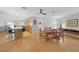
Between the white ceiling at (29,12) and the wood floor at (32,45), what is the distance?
0.44 metres

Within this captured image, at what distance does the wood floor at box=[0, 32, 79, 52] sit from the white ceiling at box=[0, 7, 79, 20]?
0.44 metres

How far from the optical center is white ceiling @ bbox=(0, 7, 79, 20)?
2578mm

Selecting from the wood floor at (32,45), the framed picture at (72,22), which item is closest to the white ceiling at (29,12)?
the framed picture at (72,22)

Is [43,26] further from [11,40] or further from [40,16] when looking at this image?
[11,40]

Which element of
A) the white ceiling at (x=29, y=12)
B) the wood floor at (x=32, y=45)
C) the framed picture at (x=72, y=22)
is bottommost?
the wood floor at (x=32, y=45)

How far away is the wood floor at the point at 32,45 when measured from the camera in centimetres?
261

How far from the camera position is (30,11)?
2.62m

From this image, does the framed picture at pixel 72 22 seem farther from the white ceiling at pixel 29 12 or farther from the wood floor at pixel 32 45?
the wood floor at pixel 32 45

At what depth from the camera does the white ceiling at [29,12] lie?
2.58 m

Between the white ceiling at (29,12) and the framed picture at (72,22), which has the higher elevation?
the white ceiling at (29,12)

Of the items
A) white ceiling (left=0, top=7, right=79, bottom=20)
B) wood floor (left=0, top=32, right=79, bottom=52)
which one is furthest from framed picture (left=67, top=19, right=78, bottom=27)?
wood floor (left=0, top=32, right=79, bottom=52)

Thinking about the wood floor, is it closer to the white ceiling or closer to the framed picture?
the framed picture

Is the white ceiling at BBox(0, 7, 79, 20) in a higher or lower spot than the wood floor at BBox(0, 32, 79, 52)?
higher
